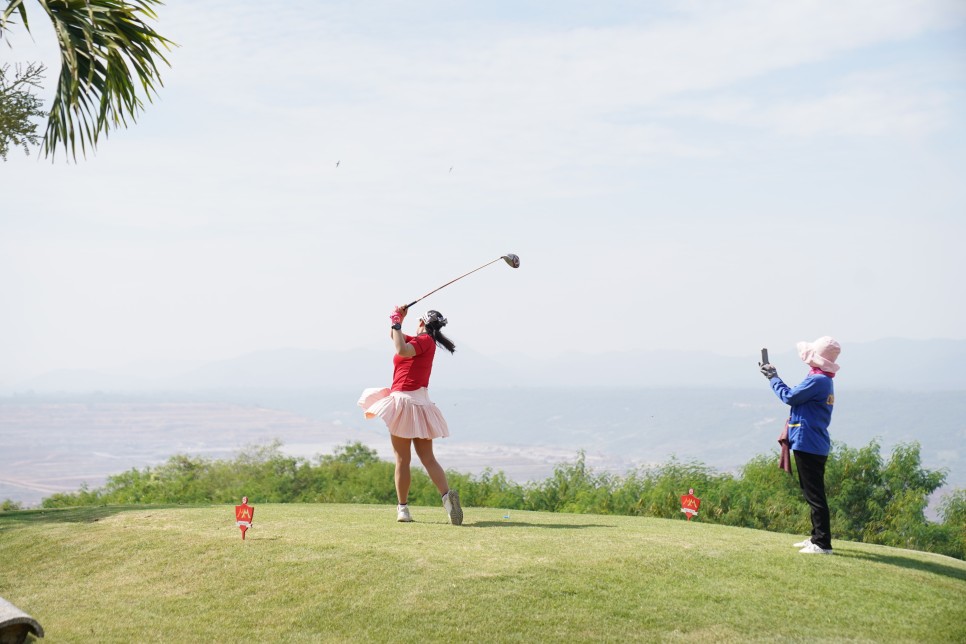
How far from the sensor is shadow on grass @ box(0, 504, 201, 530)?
11955 mm

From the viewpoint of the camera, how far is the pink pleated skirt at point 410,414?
1088cm

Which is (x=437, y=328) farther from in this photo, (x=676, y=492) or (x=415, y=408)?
(x=676, y=492)

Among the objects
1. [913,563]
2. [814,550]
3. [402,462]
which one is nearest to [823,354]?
[814,550]

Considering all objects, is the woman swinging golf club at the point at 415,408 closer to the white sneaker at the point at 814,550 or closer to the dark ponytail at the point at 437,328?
the dark ponytail at the point at 437,328

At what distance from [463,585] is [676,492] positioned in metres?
9.31

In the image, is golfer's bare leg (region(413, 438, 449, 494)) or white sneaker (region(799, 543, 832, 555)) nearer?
white sneaker (region(799, 543, 832, 555))

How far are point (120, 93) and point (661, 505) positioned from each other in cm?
1041

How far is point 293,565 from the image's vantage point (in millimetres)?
9016

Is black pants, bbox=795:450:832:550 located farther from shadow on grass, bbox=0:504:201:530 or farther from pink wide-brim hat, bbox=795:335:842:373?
shadow on grass, bbox=0:504:201:530

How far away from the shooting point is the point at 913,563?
979 centimetres

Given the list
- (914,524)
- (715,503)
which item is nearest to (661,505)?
(715,503)

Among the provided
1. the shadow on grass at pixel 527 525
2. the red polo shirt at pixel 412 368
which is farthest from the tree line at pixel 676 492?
the red polo shirt at pixel 412 368

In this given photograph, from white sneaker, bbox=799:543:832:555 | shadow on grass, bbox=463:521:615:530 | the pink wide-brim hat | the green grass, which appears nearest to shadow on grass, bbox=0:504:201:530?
the green grass

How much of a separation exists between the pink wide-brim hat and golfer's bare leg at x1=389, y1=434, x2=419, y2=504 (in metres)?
4.32
